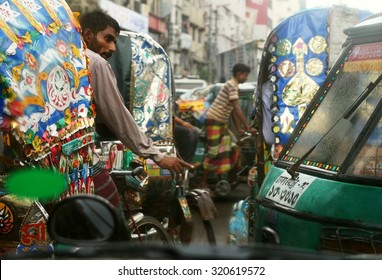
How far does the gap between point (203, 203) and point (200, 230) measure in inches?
7.9

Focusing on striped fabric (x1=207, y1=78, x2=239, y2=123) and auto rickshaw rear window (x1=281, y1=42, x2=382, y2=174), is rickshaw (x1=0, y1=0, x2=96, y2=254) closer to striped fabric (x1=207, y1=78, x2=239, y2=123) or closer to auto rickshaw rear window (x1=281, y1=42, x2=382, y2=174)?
auto rickshaw rear window (x1=281, y1=42, x2=382, y2=174)

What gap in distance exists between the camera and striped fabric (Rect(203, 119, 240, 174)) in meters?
9.77

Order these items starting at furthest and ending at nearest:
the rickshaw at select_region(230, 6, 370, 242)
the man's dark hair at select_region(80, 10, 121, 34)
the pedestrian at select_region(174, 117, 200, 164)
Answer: the pedestrian at select_region(174, 117, 200, 164)
the rickshaw at select_region(230, 6, 370, 242)
the man's dark hair at select_region(80, 10, 121, 34)

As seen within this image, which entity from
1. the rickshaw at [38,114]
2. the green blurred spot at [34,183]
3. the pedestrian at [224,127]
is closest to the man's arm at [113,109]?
the rickshaw at [38,114]

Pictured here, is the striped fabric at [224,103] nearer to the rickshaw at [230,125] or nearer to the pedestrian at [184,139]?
the rickshaw at [230,125]

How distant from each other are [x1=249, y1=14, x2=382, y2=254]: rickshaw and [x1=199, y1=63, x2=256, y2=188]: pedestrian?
574 cm

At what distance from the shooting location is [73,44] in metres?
3.31

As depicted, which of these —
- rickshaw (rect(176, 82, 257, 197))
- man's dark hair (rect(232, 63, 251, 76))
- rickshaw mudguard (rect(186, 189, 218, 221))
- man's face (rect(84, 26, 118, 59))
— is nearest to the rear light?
man's face (rect(84, 26, 118, 59))

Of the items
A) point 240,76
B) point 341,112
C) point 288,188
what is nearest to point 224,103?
point 240,76

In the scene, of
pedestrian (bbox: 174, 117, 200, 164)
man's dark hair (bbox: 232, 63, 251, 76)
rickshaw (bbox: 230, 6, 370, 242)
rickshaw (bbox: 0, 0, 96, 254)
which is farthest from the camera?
man's dark hair (bbox: 232, 63, 251, 76)

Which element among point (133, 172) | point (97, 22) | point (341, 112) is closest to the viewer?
point (341, 112)

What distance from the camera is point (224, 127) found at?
976 cm

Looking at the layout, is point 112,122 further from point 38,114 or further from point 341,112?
point 341,112

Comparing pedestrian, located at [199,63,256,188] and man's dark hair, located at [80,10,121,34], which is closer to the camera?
man's dark hair, located at [80,10,121,34]
